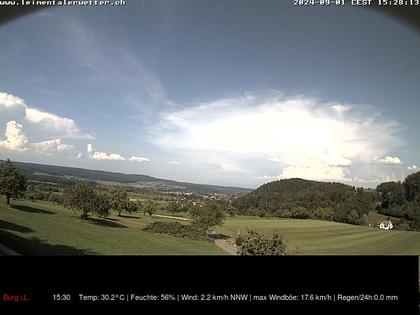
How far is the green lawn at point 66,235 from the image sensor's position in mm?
3166

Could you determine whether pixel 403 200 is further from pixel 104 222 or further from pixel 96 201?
pixel 96 201

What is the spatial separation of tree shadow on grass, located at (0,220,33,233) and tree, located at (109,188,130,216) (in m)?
1.61

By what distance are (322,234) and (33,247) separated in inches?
191

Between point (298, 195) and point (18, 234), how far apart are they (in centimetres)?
504

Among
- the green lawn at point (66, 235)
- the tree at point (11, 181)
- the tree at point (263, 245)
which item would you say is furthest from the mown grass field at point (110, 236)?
the tree at point (263, 245)

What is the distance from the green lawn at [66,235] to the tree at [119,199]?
0.21 meters

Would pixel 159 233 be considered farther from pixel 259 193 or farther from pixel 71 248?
pixel 259 193

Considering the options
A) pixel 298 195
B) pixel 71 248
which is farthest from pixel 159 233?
pixel 298 195

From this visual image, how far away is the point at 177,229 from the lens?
18.0 feet
